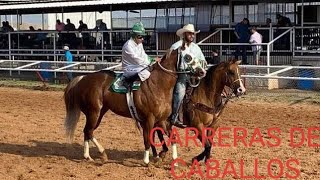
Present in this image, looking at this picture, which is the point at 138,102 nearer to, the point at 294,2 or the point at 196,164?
the point at 196,164

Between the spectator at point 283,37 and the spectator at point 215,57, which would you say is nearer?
the spectator at point 283,37

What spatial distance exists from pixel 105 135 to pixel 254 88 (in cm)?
739

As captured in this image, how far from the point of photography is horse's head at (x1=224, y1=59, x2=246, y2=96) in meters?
8.28

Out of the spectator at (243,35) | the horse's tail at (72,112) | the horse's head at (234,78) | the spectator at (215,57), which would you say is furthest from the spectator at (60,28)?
the horse's head at (234,78)

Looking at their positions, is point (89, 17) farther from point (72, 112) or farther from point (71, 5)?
point (72, 112)

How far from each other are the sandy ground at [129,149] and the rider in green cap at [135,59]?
4.42 ft

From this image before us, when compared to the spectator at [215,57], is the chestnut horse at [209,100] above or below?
below

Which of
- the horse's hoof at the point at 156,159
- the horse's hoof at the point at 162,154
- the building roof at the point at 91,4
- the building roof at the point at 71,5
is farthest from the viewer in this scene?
the building roof at the point at 71,5

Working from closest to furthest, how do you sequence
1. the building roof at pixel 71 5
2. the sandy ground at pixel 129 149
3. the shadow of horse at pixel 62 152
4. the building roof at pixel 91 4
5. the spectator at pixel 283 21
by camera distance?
1. the sandy ground at pixel 129 149
2. the shadow of horse at pixel 62 152
3. the spectator at pixel 283 21
4. the building roof at pixel 91 4
5. the building roof at pixel 71 5

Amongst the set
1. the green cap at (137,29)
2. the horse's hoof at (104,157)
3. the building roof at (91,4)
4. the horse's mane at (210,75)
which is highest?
the building roof at (91,4)

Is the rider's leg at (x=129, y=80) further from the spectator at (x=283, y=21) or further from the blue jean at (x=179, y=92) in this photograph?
the spectator at (x=283, y=21)

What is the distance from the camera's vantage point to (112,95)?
347 inches

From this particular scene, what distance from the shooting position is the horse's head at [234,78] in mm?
8281

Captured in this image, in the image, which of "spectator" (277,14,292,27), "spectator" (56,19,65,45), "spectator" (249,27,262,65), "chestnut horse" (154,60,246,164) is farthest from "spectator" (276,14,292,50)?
"chestnut horse" (154,60,246,164)
